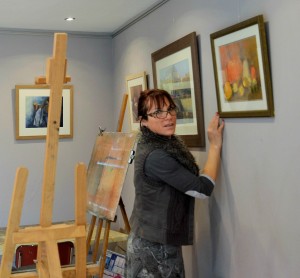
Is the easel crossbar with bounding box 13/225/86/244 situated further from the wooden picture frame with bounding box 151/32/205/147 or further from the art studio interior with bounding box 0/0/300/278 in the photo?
the wooden picture frame with bounding box 151/32/205/147

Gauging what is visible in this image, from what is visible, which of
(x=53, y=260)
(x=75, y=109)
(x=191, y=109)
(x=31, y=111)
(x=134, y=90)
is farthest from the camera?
(x=75, y=109)

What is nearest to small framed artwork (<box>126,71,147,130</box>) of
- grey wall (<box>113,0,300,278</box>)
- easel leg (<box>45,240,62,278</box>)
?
grey wall (<box>113,0,300,278</box>)

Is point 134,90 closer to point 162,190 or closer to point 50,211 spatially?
point 162,190

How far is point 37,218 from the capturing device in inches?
157

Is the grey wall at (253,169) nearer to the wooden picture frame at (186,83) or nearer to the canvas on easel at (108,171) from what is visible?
the wooden picture frame at (186,83)

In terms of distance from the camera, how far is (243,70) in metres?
2.08

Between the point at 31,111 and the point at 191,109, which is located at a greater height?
the point at 31,111

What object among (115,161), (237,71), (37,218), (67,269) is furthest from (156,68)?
(37,218)

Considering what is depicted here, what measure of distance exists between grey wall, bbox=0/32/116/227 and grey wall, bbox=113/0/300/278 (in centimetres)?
136

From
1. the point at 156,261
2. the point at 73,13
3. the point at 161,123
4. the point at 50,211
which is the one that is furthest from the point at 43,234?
the point at 73,13

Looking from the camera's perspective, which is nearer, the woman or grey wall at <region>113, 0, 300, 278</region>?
grey wall at <region>113, 0, 300, 278</region>

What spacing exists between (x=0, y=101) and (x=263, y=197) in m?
2.59

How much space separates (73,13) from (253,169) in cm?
193

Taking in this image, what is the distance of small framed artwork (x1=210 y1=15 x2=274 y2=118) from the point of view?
1940 millimetres
